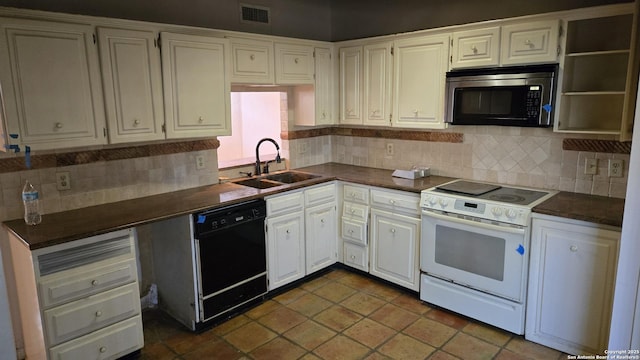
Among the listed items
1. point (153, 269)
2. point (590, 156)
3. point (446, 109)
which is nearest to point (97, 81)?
point (153, 269)

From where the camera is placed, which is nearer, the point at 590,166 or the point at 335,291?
the point at 590,166

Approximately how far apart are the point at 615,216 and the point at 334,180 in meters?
2.12

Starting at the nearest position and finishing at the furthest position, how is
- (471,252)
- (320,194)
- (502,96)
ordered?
(471,252), (502,96), (320,194)

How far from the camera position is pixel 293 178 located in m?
4.08

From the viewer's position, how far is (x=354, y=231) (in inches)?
150

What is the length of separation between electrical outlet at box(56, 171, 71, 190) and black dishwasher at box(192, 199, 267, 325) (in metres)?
0.85

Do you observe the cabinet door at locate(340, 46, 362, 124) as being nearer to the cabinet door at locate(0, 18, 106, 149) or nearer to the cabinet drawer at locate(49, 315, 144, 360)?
the cabinet door at locate(0, 18, 106, 149)

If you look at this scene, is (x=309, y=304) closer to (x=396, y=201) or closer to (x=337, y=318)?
(x=337, y=318)

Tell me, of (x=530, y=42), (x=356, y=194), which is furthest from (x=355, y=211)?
(x=530, y=42)

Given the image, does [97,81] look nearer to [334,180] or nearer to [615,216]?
[334,180]

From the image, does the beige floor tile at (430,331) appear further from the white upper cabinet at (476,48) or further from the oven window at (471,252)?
the white upper cabinet at (476,48)

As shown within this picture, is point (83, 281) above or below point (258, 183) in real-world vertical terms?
below

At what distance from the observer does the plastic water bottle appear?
8.14ft

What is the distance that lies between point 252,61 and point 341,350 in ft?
7.53
